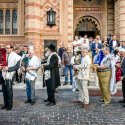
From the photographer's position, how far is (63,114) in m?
9.02

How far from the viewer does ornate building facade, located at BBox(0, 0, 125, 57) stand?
2011cm

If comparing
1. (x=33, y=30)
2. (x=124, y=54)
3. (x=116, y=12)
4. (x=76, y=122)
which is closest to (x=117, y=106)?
(x=124, y=54)

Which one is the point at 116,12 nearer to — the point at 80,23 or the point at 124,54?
the point at 80,23

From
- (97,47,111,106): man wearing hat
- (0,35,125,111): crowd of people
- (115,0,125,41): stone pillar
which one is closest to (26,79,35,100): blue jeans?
(0,35,125,111): crowd of people

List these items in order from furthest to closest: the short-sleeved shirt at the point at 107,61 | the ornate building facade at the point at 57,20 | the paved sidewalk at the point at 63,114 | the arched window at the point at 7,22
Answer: the arched window at the point at 7,22 → the ornate building facade at the point at 57,20 → the short-sleeved shirt at the point at 107,61 → the paved sidewalk at the point at 63,114

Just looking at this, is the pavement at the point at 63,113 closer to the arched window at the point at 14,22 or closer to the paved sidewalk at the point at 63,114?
the paved sidewalk at the point at 63,114

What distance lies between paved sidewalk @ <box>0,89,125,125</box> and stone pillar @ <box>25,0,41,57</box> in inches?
358

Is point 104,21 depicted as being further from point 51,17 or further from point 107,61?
point 107,61

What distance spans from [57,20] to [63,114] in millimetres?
12328

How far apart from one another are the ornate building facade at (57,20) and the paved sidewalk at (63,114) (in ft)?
31.3

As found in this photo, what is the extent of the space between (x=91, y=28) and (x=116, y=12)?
6.89 ft

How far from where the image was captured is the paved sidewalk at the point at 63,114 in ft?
26.8

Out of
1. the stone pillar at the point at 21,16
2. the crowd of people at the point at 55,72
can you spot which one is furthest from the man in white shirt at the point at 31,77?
the stone pillar at the point at 21,16

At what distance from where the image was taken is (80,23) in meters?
23.1
